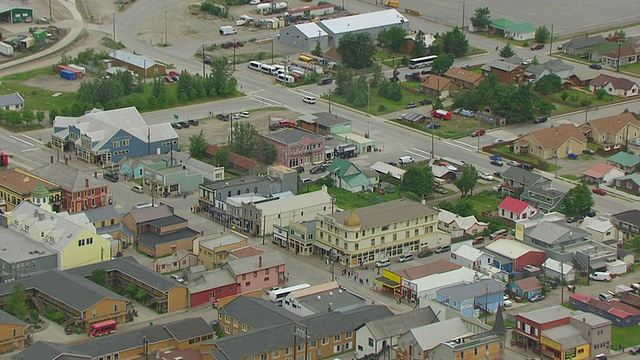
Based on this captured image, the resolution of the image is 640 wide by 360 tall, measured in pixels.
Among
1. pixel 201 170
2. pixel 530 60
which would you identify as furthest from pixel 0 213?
pixel 530 60

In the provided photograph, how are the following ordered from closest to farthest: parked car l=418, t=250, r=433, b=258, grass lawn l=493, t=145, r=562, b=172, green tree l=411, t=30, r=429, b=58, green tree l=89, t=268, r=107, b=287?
green tree l=89, t=268, r=107, b=287 < parked car l=418, t=250, r=433, b=258 < grass lawn l=493, t=145, r=562, b=172 < green tree l=411, t=30, r=429, b=58

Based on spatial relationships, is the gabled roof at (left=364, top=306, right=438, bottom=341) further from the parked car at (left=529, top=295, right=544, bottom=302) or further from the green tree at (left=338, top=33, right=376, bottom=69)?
the green tree at (left=338, top=33, right=376, bottom=69)

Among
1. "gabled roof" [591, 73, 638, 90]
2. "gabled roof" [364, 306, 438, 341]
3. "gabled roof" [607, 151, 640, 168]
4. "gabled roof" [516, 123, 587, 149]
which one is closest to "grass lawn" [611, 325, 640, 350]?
"gabled roof" [364, 306, 438, 341]

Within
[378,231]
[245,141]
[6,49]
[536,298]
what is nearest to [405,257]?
[378,231]

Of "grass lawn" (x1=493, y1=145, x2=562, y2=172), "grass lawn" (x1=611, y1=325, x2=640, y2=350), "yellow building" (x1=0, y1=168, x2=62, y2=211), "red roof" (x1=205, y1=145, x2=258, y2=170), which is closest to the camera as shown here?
"grass lawn" (x1=611, y1=325, x2=640, y2=350)

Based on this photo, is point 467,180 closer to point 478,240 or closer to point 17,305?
point 478,240

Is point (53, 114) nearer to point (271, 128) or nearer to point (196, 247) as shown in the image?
point (271, 128)

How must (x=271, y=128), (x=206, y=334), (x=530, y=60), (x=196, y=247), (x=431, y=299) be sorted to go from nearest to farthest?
(x=206, y=334) < (x=431, y=299) < (x=196, y=247) < (x=271, y=128) < (x=530, y=60)

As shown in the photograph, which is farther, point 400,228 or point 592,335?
point 400,228
